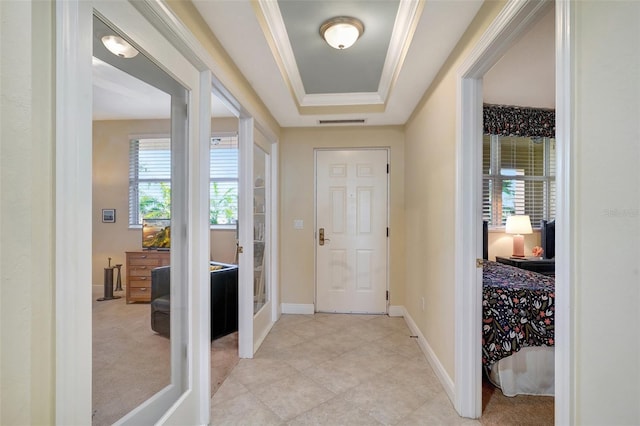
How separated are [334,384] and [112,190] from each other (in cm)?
192

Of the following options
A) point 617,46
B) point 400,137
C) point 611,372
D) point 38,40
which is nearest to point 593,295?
point 611,372

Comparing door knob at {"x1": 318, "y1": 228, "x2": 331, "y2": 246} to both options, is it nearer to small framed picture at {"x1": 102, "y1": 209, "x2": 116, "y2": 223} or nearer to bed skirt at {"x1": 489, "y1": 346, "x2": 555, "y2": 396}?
bed skirt at {"x1": 489, "y1": 346, "x2": 555, "y2": 396}

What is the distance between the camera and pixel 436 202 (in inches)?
95.7

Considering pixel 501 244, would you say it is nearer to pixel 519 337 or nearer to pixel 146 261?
pixel 519 337

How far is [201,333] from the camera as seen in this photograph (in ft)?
5.73

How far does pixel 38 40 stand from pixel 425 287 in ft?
9.36

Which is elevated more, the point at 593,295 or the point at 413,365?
the point at 593,295

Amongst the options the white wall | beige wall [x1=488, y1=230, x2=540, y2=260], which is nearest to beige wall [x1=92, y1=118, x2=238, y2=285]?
the white wall

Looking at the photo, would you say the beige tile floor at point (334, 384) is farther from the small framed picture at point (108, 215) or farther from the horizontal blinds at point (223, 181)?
the horizontal blinds at point (223, 181)

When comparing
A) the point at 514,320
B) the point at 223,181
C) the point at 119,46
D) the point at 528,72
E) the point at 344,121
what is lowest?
the point at 514,320

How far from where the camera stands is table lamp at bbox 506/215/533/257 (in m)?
3.97

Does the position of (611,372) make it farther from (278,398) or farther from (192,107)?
(192,107)

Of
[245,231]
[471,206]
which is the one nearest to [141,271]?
[245,231]

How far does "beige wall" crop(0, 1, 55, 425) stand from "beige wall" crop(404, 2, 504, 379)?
1814 millimetres
